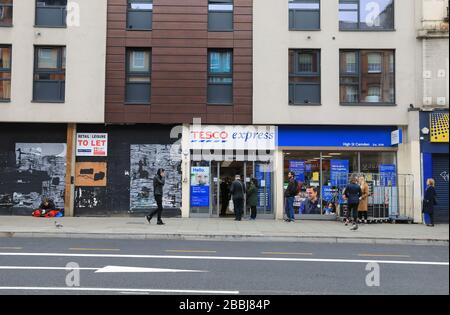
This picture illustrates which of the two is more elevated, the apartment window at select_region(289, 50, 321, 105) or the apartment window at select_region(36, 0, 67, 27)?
the apartment window at select_region(36, 0, 67, 27)

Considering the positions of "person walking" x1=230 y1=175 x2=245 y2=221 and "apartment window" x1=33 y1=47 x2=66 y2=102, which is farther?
"apartment window" x1=33 y1=47 x2=66 y2=102

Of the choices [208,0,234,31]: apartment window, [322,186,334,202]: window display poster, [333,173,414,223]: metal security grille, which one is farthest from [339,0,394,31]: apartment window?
[322,186,334,202]: window display poster

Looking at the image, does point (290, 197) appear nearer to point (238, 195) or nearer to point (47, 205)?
point (238, 195)

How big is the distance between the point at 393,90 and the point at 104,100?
39.6ft

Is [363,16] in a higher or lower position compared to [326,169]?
higher

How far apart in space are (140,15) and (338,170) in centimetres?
1059

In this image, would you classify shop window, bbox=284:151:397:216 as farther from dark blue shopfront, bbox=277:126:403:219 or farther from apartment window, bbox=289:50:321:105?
apartment window, bbox=289:50:321:105

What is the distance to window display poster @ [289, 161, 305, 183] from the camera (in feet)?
68.4

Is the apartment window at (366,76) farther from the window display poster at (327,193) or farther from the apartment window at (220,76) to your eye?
the apartment window at (220,76)

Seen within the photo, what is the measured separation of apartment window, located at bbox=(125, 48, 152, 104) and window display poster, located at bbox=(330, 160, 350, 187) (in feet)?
27.1

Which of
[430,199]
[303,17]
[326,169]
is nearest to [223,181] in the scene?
[326,169]

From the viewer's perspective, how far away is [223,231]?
50.0ft

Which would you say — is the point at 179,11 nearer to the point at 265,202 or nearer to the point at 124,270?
the point at 265,202

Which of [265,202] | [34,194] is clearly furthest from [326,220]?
[34,194]
